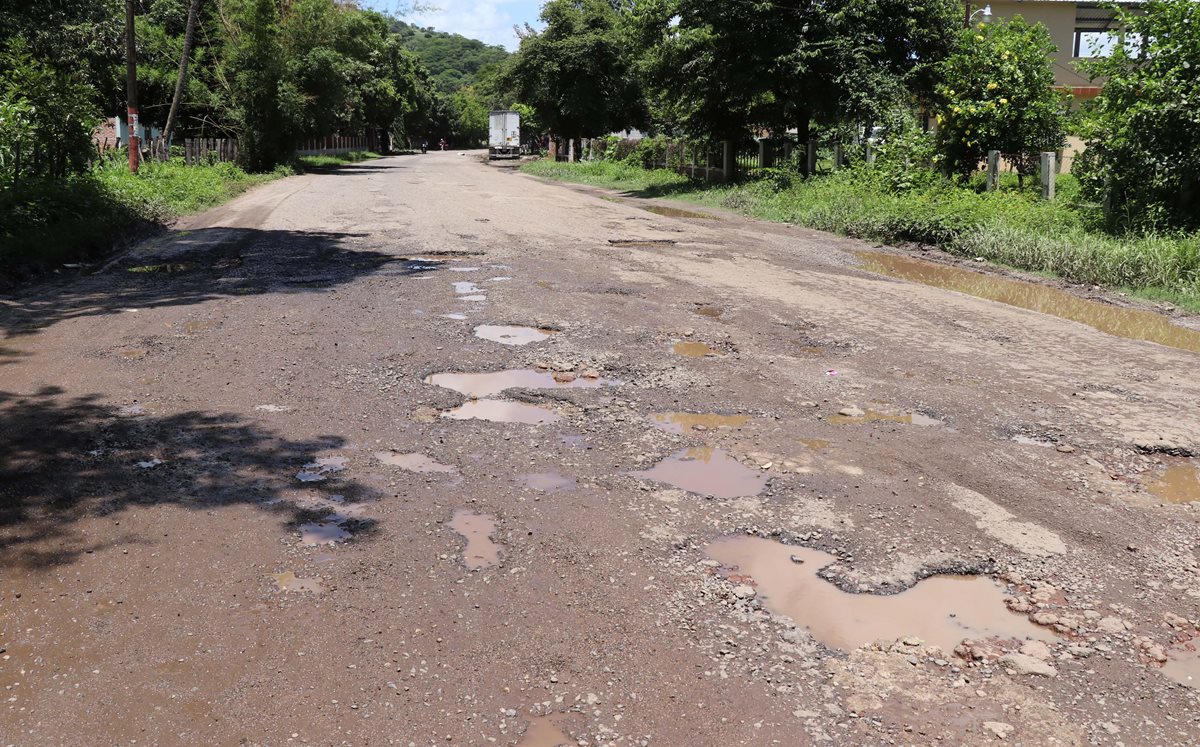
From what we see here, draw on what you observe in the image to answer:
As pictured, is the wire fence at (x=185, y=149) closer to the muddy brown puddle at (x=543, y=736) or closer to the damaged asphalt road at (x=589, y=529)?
the damaged asphalt road at (x=589, y=529)

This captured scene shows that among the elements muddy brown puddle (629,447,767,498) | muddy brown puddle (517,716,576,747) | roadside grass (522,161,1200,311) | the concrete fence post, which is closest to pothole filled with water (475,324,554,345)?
muddy brown puddle (629,447,767,498)

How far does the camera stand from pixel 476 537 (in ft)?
13.1

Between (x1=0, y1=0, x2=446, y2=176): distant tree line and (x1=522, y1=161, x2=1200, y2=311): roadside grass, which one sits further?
(x1=0, y1=0, x2=446, y2=176): distant tree line

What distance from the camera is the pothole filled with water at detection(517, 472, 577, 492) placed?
4.54m

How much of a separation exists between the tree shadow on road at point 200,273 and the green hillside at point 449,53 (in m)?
141

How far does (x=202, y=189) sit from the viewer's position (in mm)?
21469

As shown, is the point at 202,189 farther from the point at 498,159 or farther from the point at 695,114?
the point at 498,159

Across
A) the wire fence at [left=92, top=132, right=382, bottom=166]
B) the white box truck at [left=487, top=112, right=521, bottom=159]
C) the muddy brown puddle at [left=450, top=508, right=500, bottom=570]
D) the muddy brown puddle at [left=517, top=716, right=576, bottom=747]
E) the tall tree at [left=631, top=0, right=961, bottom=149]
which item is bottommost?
the muddy brown puddle at [left=517, top=716, right=576, bottom=747]

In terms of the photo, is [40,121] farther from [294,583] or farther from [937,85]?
[937,85]

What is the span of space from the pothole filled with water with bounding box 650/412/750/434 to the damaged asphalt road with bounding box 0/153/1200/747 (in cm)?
4

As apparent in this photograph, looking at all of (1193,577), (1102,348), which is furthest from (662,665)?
(1102,348)

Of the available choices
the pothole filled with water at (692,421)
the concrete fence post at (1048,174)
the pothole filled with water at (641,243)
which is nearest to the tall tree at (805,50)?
the concrete fence post at (1048,174)

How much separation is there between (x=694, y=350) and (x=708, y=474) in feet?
8.53

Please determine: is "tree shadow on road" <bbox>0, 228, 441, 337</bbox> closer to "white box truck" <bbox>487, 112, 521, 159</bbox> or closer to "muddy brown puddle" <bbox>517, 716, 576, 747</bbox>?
"muddy brown puddle" <bbox>517, 716, 576, 747</bbox>
